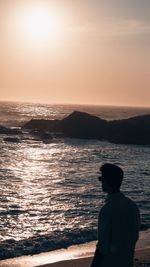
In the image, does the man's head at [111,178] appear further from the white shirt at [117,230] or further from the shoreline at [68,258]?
the shoreline at [68,258]

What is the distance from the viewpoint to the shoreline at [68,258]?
11484mm

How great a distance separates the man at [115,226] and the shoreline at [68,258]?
5591 mm

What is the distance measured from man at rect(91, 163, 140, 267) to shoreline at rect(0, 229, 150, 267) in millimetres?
5591

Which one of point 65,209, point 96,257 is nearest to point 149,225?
point 65,209

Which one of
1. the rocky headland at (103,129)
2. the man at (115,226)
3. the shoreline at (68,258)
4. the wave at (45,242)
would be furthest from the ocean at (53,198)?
the rocky headland at (103,129)

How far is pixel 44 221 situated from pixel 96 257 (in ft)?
37.2

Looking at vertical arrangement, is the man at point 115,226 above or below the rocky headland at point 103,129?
above

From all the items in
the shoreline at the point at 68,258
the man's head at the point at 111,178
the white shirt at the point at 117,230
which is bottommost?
the shoreline at the point at 68,258

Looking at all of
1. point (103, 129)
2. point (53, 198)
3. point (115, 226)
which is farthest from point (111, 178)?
point (103, 129)

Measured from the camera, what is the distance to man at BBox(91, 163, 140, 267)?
5215 millimetres

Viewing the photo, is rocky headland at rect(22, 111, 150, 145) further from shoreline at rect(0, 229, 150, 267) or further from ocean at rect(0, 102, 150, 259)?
shoreline at rect(0, 229, 150, 267)

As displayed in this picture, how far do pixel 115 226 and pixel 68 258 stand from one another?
7.44 metres

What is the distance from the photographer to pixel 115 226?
5242mm

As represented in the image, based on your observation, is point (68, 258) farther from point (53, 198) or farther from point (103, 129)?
point (103, 129)
